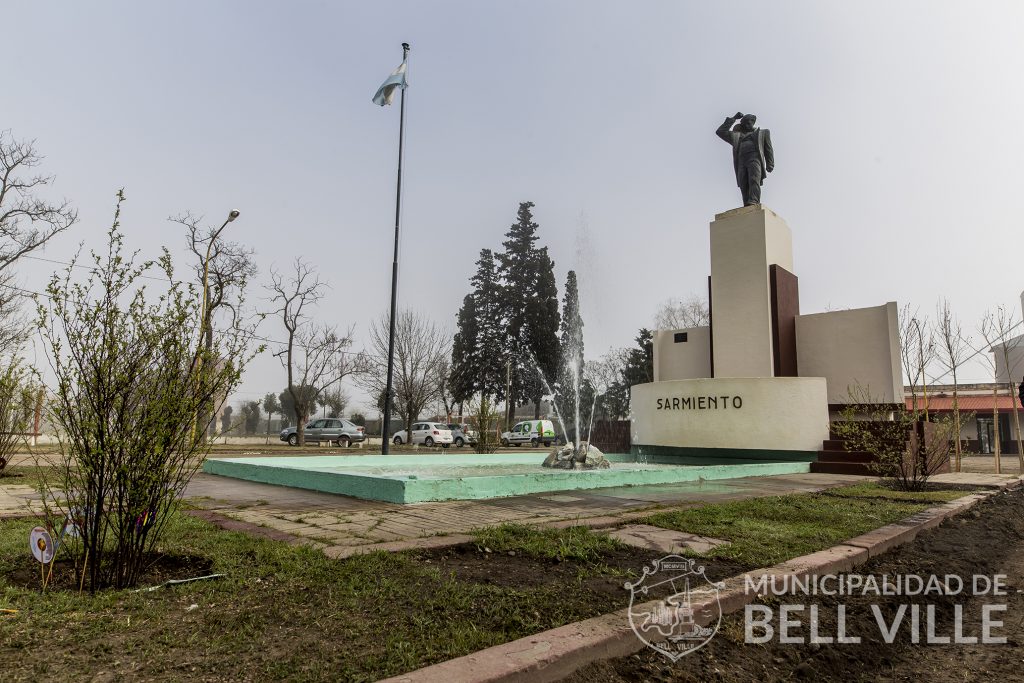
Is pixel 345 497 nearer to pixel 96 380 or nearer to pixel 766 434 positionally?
pixel 96 380

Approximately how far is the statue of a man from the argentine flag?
425 inches

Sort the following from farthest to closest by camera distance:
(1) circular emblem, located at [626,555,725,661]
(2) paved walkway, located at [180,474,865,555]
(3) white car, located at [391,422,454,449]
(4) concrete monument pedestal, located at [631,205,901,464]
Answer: (3) white car, located at [391,422,454,449] < (4) concrete monument pedestal, located at [631,205,901,464] < (2) paved walkway, located at [180,474,865,555] < (1) circular emblem, located at [626,555,725,661]

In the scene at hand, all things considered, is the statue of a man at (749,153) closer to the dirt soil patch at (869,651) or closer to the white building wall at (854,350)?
the white building wall at (854,350)

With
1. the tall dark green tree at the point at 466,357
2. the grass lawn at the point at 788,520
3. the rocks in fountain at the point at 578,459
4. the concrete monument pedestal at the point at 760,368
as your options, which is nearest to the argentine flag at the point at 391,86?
the concrete monument pedestal at the point at 760,368

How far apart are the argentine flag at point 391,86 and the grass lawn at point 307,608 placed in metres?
16.6

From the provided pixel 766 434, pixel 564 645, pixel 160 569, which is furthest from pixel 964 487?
pixel 160 569

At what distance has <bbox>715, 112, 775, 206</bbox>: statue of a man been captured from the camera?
61.9 ft

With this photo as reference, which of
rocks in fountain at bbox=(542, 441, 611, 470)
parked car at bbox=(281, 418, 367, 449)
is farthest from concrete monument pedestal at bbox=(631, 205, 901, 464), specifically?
parked car at bbox=(281, 418, 367, 449)

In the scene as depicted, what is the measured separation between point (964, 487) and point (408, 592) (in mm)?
10960

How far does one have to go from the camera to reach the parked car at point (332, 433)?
31406 millimetres

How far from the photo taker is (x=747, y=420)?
50.3 ft

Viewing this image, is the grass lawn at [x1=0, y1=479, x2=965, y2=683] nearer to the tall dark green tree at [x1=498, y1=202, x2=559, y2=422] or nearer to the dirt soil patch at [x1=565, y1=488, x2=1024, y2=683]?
the dirt soil patch at [x1=565, y1=488, x2=1024, y2=683]

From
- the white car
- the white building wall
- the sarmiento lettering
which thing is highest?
the white building wall

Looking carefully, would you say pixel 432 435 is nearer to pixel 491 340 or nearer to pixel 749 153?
pixel 491 340
